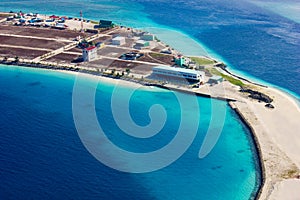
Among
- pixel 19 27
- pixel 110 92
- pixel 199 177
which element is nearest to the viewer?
pixel 199 177

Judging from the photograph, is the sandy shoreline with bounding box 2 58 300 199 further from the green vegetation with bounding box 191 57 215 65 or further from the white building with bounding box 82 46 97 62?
the green vegetation with bounding box 191 57 215 65

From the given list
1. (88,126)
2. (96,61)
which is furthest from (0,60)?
(88,126)

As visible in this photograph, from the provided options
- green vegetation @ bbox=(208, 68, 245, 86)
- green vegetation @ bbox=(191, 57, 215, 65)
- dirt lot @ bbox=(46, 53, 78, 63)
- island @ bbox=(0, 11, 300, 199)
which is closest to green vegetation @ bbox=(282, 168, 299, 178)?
island @ bbox=(0, 11, 300, 199)

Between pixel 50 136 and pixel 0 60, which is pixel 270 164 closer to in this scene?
pixel 50 136

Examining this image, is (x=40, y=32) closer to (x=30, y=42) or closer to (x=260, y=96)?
(x=30, y=42)

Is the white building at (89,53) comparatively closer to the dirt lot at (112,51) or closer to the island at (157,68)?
the island at (157,68)

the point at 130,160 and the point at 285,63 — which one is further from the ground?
the point at 285,63
